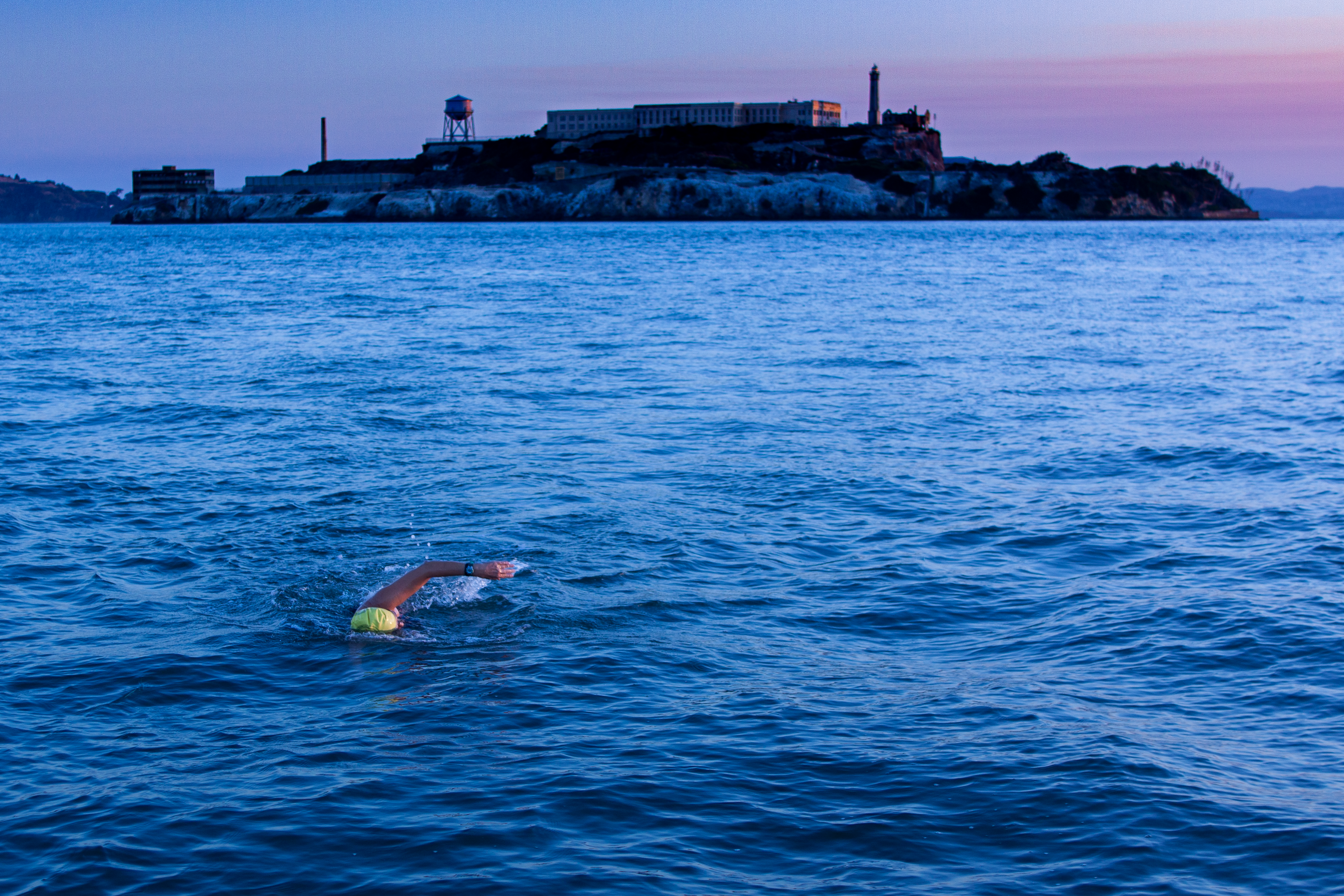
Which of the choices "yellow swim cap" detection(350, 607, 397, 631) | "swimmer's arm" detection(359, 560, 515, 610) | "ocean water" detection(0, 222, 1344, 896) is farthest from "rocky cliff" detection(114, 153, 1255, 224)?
"yellow swim cap" detection(350, 607, 397, 631)

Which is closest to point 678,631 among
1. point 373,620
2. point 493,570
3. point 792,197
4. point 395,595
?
point 493,570

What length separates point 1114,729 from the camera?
812cm

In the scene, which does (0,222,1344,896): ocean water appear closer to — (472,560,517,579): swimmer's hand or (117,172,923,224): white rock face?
(472,560,517,579): swimmer's hand

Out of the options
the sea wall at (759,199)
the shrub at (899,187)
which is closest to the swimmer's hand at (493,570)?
the sea wall at (759,199)

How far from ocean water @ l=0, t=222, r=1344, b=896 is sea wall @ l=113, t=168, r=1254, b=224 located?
5944 inches

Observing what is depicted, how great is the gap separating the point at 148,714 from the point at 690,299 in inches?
1582

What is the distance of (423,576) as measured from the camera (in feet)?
32.2

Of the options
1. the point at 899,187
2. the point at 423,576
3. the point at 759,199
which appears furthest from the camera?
the point at 899,187

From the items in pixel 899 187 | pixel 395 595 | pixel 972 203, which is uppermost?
pixel 899 187

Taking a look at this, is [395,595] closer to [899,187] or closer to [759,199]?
[759,199]

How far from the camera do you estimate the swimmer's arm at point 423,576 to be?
31.5ft

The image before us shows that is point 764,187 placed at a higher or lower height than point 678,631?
higher

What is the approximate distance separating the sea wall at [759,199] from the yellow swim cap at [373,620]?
167618 mm

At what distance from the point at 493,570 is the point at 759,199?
168m
